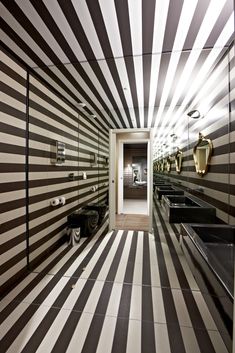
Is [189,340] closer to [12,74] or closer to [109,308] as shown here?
[109,308]

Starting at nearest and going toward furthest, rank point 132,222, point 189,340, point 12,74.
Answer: point 189,340
point 12,74
point 132,222

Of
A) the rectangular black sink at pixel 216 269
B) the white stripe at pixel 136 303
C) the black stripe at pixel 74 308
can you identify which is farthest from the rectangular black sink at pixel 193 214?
the black stripe at pixel 74 308

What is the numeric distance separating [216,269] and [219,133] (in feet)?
5.14

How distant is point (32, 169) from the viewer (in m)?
2.26

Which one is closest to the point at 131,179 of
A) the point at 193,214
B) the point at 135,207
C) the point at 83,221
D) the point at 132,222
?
the point at 135,207

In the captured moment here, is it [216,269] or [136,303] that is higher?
[216,269]

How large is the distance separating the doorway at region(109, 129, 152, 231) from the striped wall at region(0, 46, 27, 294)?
192 cm

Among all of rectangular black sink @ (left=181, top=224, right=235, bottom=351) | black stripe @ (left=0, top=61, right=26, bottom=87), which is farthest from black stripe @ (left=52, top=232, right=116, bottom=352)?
black stripe @ (left=0, top=61, right=26, bottom=87)

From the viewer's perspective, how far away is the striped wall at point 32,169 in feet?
6.07

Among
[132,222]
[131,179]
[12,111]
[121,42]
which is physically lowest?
[132,222]

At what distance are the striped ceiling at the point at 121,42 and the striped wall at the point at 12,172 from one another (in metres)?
0.31

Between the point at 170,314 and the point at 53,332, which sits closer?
the point at 53,332

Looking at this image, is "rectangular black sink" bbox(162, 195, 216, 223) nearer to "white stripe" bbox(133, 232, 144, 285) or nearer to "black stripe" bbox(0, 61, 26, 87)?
"white stripe" bbox(133, 232, 144, 285)

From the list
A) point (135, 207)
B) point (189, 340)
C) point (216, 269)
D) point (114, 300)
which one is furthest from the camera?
point (135, 207)
